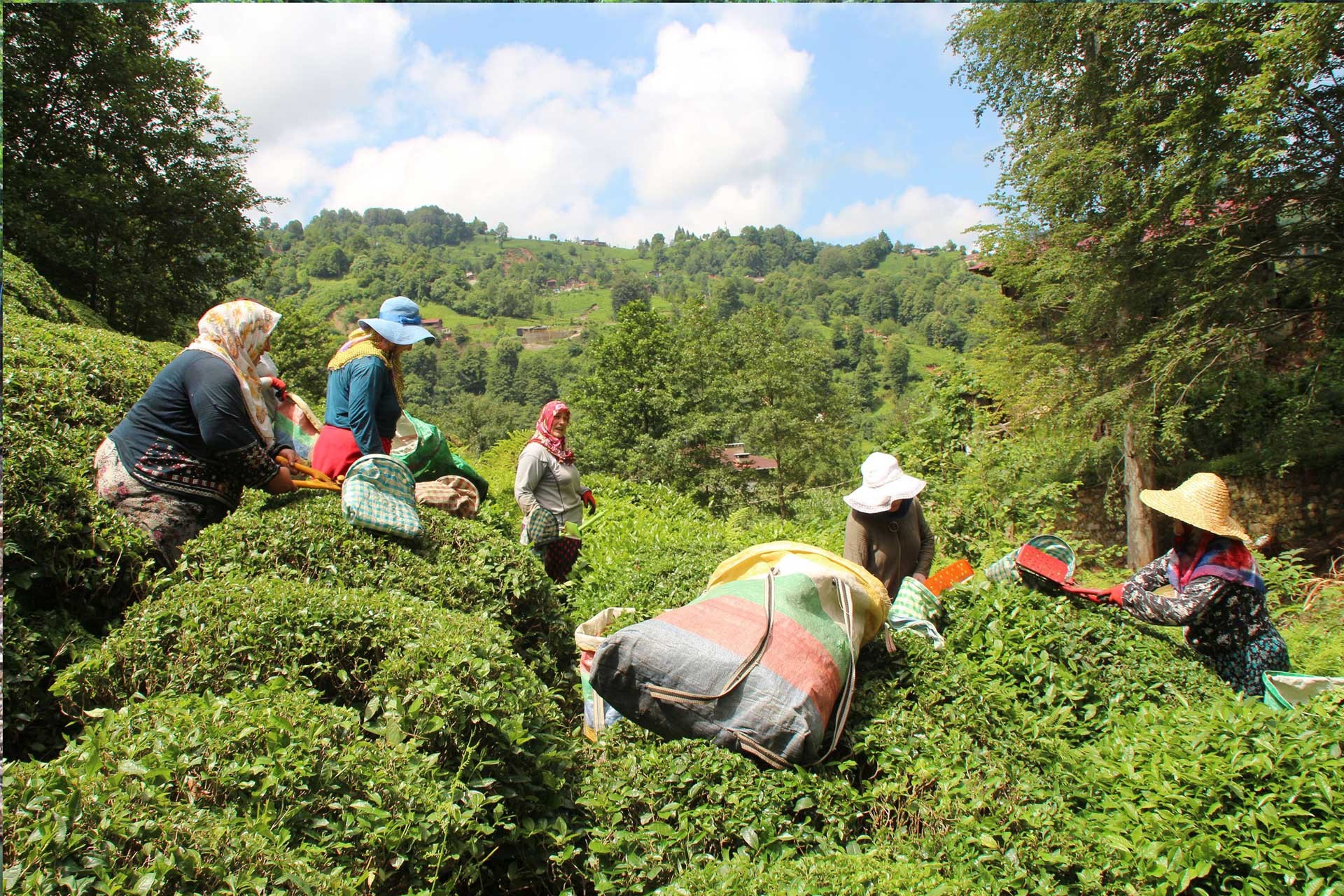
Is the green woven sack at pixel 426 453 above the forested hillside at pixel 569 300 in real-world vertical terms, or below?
below

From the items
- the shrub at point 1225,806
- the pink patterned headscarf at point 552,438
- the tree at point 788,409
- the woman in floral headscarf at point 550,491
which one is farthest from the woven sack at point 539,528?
the tree at point 788,409

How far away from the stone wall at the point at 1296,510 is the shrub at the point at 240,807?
1380cm

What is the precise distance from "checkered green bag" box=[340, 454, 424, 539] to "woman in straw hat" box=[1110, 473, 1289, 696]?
12.1 feet

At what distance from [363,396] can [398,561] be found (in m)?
1.12

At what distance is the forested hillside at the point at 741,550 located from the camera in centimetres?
243

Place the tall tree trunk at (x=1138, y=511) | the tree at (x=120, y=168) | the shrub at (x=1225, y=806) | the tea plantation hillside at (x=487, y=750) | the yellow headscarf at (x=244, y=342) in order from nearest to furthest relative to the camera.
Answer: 1. the tea plantation hillside at (x=487, y=750)
2. the shrub at (x=1225, y=806)
3. the yellow headscarf at (x=244, y=342)
4. the tall tree trunk at (x=1138, y=511)
5. the tree at (x=120, y=168)

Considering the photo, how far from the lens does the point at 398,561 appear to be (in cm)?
401

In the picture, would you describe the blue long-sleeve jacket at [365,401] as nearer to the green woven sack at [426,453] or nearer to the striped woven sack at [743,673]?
the green woven sack at [426,453]

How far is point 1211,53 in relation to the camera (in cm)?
1162

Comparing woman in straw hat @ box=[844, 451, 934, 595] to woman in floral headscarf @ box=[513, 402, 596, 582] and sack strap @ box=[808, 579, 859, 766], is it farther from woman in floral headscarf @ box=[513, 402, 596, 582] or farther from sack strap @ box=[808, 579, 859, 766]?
woman in floral headscarf @ box=[513, 402, 596, 582]

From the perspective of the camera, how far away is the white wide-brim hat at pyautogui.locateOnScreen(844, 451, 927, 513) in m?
4.78

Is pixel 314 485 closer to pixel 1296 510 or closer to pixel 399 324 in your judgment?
pixel 399 324

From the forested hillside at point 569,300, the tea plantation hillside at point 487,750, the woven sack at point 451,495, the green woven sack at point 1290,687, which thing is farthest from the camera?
the forested hillside at point 569,300

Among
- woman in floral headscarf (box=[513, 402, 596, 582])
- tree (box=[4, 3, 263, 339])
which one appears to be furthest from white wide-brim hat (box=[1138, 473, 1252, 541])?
tree (box=[4, 3, 263, 339])
